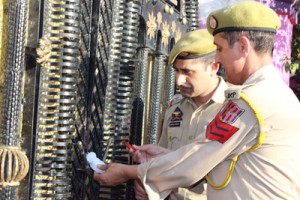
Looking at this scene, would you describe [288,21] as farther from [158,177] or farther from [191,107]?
[158,177]

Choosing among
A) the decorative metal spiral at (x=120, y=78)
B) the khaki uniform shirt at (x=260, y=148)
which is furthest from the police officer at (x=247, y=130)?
the decorative metal spiral at (x=120, y=78)

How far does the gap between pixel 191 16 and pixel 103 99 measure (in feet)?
8.37

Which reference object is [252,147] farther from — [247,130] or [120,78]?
[120,78]

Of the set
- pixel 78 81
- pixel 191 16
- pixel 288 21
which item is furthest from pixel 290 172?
pixel 288 21

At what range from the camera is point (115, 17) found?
4.09m

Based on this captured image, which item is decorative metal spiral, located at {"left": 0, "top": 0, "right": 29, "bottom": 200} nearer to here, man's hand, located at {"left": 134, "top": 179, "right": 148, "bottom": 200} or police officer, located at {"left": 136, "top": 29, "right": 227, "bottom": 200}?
man's hand, located at {"left": 134, "top": 179, "right": 148, "bottom": 200}

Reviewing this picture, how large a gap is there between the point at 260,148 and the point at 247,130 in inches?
3.6

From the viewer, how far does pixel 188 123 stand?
13.0 ft

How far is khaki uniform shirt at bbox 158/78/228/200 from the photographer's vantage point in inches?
148

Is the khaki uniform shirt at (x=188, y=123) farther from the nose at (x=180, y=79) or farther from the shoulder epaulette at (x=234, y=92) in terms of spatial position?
the shoulder epaulette at (x=234, y=92)

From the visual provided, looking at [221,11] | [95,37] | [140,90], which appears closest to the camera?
[221,11]

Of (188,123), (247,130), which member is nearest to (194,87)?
(188,123)

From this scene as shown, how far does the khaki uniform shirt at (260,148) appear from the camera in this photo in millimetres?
2715

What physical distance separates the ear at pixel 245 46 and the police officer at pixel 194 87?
3.33 feet
